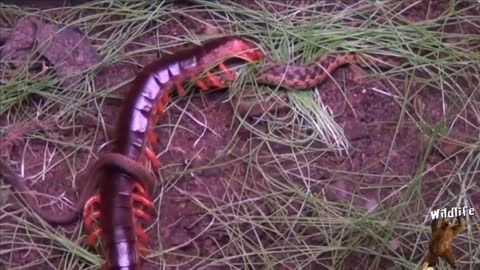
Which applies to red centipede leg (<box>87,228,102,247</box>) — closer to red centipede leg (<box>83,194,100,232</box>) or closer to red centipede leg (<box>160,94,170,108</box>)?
red centipede leg (<box>83,194,100,232</box>)

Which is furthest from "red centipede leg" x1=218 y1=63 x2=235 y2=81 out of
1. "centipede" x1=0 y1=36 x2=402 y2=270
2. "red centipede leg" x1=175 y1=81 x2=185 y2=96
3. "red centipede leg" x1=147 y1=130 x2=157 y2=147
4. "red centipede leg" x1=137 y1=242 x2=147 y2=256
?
"red centipede leg" x1=137 y1=242 x2=147 y2=256

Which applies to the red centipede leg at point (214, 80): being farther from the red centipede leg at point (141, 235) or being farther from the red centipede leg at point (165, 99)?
the red centipede leg at point (141, 235)

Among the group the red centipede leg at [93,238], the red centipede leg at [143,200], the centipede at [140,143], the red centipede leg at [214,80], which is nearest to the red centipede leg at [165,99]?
the centipede at [140,143]

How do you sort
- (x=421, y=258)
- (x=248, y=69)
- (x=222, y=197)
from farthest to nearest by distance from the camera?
(x=248, y=69) → (x=222, y=197) → (x=421, y=258)

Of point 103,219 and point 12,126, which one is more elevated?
point 12,126

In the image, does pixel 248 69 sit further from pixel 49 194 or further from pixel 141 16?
pixel 49 194

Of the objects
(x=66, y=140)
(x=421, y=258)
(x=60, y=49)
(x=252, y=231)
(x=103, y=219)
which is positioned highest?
(x=60, y=49)

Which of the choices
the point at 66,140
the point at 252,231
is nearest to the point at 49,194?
the point at 66,140

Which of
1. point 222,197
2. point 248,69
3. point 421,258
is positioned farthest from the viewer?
point 248,69

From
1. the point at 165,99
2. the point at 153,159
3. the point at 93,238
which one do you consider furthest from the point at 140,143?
the point at 93,238
